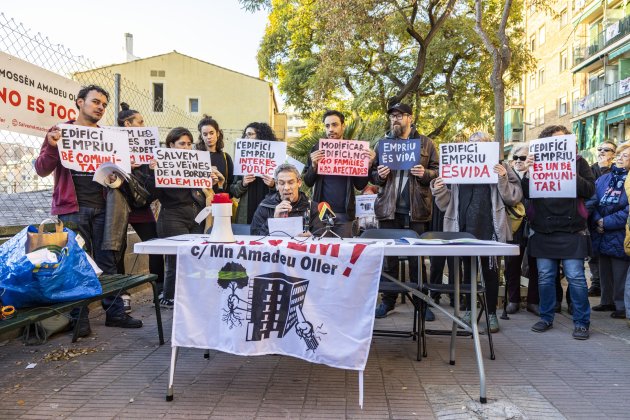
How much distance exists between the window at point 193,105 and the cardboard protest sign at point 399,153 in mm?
27590

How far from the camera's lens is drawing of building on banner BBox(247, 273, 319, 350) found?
328 centimetres

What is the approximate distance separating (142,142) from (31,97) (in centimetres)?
128

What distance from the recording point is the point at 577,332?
5098 mm

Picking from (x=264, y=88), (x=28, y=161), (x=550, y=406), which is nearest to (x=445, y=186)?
(x=550, y=406)

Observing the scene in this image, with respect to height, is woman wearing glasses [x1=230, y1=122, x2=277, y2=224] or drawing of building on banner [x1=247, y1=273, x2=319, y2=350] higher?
woman wearing glasses [x1=230, y1=122, x2=277, y2=224]

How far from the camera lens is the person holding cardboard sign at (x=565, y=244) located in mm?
5109

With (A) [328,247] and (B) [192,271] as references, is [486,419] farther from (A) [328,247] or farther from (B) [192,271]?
(B) [192,271]

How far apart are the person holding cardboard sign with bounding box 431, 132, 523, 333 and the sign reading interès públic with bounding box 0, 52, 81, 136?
3983 mm

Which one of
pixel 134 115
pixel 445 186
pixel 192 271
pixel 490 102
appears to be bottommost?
pixel 192 271

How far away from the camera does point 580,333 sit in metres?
5.07

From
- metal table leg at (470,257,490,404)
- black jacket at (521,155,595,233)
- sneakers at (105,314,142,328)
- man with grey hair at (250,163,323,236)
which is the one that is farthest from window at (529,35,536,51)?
sneakers at (105,314,142,328)

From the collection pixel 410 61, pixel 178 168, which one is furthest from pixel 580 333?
pixel 410 61

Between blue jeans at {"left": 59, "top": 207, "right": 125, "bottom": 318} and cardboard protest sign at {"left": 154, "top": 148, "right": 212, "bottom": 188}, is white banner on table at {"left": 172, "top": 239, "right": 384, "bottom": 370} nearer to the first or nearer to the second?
blue jeans at {"left": 59, "top": 207, "right": 125, "bottom": 318}

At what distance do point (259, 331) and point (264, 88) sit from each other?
2911 cm
